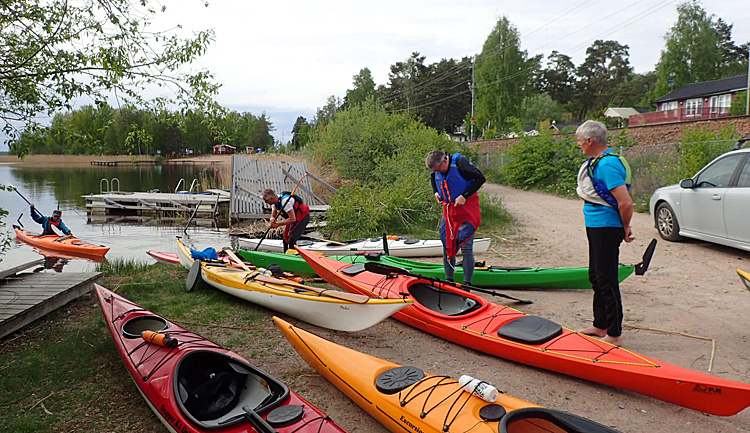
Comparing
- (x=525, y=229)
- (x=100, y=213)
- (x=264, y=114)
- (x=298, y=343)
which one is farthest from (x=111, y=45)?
(x=264, y=114)

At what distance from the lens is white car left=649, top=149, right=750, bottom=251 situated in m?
6.24

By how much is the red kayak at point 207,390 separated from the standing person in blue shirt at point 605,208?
2434 mm

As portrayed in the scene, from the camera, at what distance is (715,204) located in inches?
262

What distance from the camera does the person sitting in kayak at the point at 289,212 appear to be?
7195mm

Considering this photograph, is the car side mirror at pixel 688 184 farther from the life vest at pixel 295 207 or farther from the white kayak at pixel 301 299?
the life vest at pixel 295 207

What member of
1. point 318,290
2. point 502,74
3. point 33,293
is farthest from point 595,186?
point 502,74

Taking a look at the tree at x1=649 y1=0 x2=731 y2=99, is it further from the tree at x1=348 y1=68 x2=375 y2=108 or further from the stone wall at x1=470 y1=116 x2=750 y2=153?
the tree at x1=348 y1=68 x2=375 y2=108

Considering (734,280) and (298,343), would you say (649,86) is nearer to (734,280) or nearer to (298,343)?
(734,280)

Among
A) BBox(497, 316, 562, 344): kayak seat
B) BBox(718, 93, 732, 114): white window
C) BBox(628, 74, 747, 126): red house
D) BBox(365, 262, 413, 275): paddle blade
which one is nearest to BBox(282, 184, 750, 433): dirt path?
BBox(497, 316, 562, 344): kayak seat

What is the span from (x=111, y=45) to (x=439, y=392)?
4.10 meters

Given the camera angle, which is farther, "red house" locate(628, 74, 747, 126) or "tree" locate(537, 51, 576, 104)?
"tree" locate(537, 51, 576, 104)

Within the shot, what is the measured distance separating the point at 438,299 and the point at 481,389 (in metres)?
2.13

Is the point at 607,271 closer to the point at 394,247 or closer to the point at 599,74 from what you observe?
the point at 394,247

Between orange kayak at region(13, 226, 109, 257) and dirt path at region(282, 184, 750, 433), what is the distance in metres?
7.86
